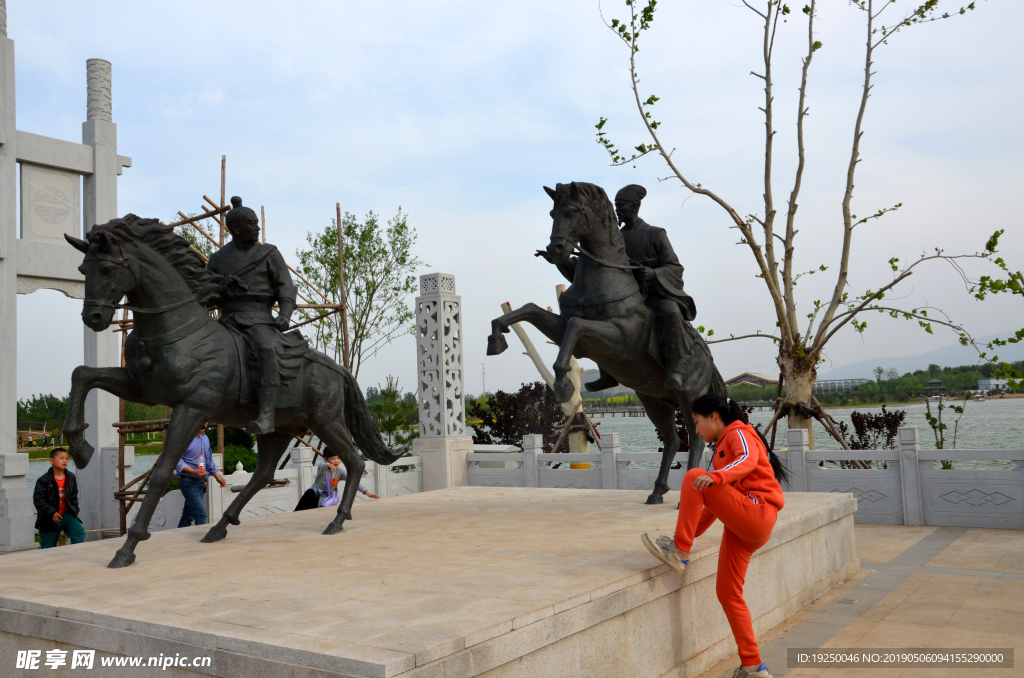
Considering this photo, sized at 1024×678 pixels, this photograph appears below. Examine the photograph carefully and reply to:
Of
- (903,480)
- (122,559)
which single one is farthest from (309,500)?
(903,480)

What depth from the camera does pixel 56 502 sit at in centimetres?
741

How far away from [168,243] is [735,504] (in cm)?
353

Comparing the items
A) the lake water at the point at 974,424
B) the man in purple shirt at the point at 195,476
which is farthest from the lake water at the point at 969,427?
the man in purple shirt at the point at 195,476

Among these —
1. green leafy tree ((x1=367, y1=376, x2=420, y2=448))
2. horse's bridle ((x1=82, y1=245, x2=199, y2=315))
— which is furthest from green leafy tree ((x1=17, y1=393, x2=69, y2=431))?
horse's bridle ((x1=82, y1=245, x2=199, y2=315))

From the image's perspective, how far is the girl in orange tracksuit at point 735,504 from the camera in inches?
132

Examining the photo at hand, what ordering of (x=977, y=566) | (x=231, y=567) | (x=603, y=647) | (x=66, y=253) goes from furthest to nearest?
1. (x=66, y=253)
2. (x=977, y=566)
3. (x=231, y=567)
4. (x=603, y=647)

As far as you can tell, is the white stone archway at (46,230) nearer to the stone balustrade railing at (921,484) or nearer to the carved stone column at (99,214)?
the carved stone column at (99,214)

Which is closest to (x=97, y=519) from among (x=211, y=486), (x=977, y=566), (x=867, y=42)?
(x=211, y=486)

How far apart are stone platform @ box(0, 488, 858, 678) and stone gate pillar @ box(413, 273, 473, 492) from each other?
19.4 feet

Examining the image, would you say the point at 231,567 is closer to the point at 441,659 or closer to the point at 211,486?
the point at 441,659

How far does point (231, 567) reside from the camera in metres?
3.96

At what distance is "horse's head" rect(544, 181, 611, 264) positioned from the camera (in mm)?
5008

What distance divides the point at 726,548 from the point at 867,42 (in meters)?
10.7

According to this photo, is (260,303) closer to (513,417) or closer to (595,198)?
(595,198)
